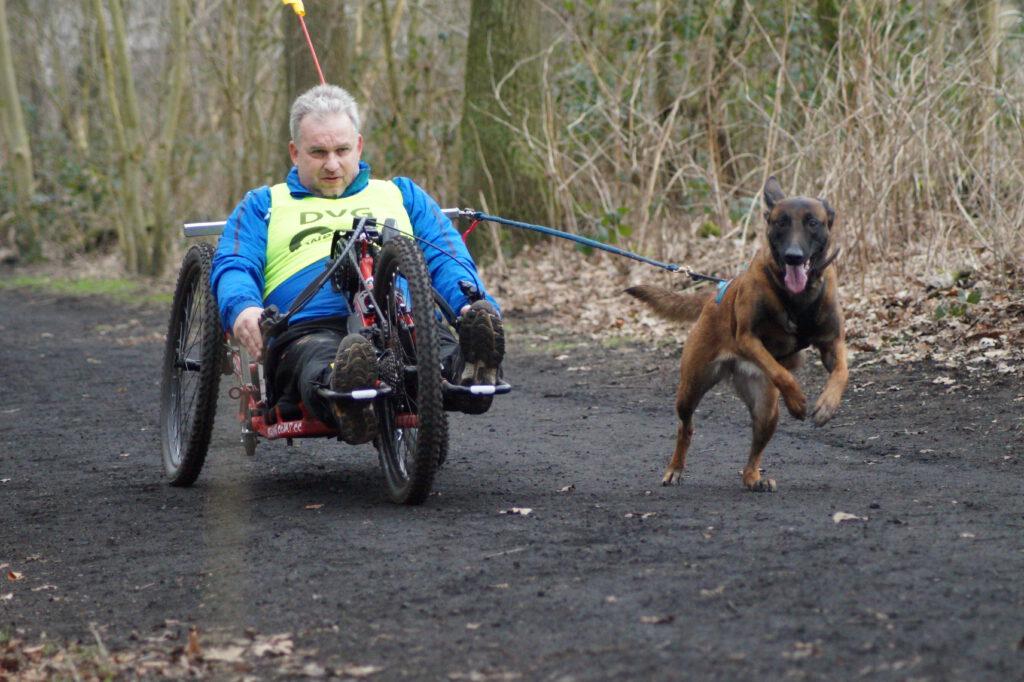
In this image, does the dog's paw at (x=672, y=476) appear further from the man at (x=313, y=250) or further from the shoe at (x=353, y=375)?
the shoe at (x=353, y=375)

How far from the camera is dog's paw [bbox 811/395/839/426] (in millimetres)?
5410

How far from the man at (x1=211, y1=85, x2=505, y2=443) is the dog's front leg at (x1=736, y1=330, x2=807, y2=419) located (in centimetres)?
118

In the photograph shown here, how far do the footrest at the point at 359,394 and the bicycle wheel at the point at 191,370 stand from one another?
99cm

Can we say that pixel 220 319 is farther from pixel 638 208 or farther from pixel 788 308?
pixel 638 208

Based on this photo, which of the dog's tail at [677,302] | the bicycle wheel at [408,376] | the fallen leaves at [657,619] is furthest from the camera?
the dog's tail at [677,302]

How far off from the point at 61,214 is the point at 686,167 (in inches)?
656

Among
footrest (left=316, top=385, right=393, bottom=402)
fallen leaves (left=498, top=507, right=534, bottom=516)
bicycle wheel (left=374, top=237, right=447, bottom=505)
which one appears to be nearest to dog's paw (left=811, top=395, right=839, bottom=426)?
fallen leaves (left=498, top=507, right=534, bottom=516)

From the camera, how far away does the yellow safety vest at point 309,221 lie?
5773 millimetres

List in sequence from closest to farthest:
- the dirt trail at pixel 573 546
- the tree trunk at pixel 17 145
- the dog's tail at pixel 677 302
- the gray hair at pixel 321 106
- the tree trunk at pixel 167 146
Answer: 1. the dirt trail at pixel 573 546
2. the gray hair at pixel 321 106
3. the dog's tail at pixel 677 302
4. the tree trunk at pixel 167 146
5. the tree trunk at pixel 17 145

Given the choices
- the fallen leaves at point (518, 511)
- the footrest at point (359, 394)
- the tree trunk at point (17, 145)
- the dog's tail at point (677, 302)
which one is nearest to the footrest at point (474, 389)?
the footrest at point (359, 394)

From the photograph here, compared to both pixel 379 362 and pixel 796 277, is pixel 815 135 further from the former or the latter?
pixel 379 362

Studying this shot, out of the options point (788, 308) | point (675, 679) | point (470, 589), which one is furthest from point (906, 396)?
point (675, 679)

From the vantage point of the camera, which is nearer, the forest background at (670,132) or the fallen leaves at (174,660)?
the fallen leaves at (174,660)

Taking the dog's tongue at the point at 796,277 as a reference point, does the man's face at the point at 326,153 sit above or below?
above
